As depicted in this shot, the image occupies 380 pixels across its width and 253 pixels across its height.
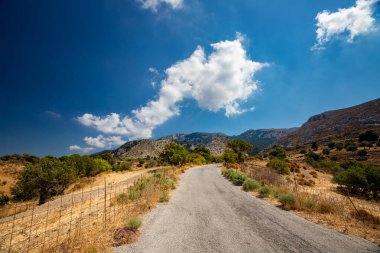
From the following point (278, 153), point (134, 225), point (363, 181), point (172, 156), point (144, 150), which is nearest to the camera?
point (134, 225)

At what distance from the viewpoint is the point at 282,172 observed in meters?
36.2

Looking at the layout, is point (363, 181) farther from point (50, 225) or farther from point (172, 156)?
point (172, 156)

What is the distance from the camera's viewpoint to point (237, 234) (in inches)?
291

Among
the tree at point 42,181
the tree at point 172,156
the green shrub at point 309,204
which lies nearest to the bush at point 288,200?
the green shrub at point 309,204

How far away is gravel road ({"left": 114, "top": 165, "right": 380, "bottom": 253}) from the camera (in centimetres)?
A: 620

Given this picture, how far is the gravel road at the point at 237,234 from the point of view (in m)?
6.20

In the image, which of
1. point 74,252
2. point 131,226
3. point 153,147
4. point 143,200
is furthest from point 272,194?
point 153,147

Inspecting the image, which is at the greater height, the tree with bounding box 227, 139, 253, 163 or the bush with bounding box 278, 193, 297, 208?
the tree with bounding box 227, 139, 253, 163

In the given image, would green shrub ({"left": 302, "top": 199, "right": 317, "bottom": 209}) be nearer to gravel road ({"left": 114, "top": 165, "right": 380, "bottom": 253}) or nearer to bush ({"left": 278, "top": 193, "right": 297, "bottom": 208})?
bush ({"left": 278, "top": 193, "right": 297, "bottom": 208})

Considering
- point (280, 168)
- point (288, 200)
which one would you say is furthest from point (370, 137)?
point (288, 200)

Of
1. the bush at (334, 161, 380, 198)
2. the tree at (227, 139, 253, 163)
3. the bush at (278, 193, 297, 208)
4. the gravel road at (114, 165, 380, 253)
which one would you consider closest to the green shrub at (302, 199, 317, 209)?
the bush at (278, 193, 297, 208)

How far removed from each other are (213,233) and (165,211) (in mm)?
4299

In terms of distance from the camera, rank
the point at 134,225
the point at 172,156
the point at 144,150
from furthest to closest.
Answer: the point at 144,150 → the point at 172,156 → the point at 134,225

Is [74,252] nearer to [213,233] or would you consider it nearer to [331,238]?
[213,233]
